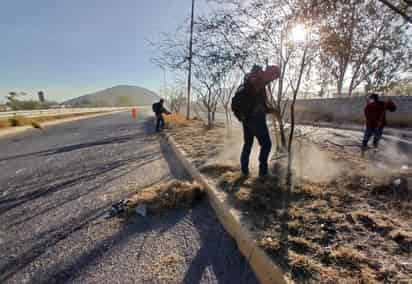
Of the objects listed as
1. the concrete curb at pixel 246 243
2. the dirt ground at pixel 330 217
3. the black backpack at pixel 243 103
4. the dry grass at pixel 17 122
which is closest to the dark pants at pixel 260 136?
the black backpack at pixel 243 103

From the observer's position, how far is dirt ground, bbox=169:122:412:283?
4.95ft

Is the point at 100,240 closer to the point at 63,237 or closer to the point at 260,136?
the point at 63,237

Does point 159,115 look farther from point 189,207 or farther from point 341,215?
point 341,215

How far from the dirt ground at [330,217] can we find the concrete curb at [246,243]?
6cm

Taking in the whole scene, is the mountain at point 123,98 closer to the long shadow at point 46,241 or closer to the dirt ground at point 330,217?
the long shadow at point 46,241

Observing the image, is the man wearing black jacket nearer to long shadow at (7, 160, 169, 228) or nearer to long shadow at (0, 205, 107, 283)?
long shadow at (7, 160, 169, 228)

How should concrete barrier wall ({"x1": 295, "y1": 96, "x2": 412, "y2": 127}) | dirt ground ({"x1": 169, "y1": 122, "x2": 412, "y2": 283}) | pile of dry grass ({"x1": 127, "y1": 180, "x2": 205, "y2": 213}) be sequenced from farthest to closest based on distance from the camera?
concrete barrier wall ({"x1": 295, "y1": 96, "x2": 412, "y2": 127})
pile of dry grass ({"x1": 127, "y1": 180, "x2": 205, "y2": 213})
dirt ground ({"x1": 169, "y1": 122, "x2": 412, "y2": 283})

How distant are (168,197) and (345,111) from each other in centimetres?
1615

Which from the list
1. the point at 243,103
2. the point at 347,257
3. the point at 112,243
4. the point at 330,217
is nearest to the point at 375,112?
the point at 243,103

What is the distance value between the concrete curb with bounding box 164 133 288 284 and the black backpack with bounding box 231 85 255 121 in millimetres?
1184

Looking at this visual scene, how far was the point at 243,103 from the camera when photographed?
124 inches

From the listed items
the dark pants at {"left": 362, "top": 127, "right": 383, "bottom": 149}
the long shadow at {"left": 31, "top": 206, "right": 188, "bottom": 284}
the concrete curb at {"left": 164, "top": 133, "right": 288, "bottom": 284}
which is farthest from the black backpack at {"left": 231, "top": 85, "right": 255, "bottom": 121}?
the dark pants at {"left": 362, "top": 127, "right": 383, "bottom": 149}

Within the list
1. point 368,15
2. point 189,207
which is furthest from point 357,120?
point 189,207

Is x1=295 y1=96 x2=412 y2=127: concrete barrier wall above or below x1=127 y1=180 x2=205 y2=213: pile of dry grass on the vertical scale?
above
